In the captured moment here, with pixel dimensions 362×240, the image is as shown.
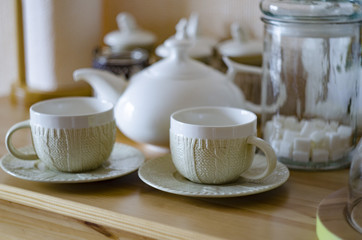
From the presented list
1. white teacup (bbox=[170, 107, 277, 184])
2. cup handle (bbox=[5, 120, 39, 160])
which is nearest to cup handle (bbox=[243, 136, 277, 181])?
white teacup (bbox=[170, 107, 277, 184])

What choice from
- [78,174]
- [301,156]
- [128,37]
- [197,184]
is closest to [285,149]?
[301,156]

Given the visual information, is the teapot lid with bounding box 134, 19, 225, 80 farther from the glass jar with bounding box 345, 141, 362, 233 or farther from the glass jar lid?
the glass jar with bounding box 345, 141, 362, 233

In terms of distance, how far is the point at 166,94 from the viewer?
72cm

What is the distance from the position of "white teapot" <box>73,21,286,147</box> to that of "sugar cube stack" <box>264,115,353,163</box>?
0.08m

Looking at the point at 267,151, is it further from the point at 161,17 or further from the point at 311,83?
the point at 161,17

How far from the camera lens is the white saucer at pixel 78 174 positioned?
606 millimetres

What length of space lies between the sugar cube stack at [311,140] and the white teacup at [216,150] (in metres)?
0.10

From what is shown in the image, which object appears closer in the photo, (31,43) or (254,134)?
(254,134)

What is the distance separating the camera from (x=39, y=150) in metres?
0.62

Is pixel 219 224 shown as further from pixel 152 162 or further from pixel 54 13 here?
pixel 54 13

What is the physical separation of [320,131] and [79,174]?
0.30 meters

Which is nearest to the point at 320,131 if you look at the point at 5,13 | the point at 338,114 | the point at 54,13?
the point at 338,114

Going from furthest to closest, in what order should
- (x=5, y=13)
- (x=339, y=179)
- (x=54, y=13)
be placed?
(x=5, y=13) → (x=54, y=13) → (x=339, y=179)

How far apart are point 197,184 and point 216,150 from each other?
5 centimetres
